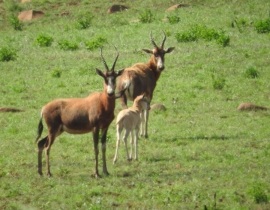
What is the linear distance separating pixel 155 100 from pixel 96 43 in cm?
648

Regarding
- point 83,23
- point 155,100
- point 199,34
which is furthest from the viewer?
point 83,23

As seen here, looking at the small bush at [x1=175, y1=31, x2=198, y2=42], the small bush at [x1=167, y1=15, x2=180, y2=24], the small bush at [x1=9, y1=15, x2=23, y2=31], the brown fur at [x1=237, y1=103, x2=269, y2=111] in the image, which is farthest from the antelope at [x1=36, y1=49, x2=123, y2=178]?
the small bush at [x1=9, y1=15, x2=23, y2=31]

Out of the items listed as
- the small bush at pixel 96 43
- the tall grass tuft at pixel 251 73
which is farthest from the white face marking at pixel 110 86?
the small bush at pixel 96 43

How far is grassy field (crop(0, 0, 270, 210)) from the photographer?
1302 centimetres

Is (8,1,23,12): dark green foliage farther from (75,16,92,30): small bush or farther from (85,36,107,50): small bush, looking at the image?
(85,36,107,50): small bush

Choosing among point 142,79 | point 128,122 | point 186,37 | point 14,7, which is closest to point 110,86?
point 128,122

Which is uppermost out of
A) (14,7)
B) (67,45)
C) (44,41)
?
Answer: (14,7)

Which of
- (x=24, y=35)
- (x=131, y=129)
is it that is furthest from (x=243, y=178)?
(x=24, y=35)

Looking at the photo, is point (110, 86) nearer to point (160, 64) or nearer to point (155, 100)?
point (160, 64)

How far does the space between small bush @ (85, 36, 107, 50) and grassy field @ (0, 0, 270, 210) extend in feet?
0.16

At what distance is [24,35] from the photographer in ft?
95.7

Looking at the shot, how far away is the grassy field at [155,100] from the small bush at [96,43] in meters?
0.05

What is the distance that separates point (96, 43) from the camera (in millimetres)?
26062

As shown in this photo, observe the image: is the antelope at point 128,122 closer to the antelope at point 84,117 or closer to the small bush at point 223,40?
the antelope at point 84,117
